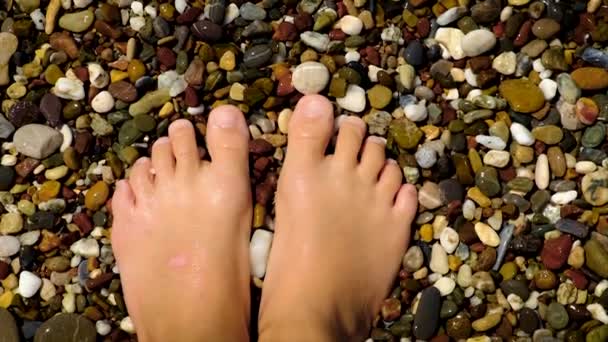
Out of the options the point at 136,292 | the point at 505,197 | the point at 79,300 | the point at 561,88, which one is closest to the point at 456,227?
the point at 505,197

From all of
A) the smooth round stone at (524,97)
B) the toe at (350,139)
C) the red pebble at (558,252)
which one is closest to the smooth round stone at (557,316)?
the red pebble at (558,252)

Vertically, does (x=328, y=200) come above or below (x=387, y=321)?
above

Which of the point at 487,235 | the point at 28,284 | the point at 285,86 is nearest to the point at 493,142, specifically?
the point at 487,235

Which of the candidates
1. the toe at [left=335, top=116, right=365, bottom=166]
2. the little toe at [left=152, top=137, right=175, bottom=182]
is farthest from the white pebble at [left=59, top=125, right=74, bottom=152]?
the toe at [left=335, top=116, right=365, bottom=166]

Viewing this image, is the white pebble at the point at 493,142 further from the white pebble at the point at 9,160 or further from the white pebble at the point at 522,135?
the white pebble at the point at 9,160

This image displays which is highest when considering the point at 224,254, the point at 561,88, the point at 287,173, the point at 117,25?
the point at 117,25

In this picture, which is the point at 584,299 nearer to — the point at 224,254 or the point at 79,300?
the point at 224,254
